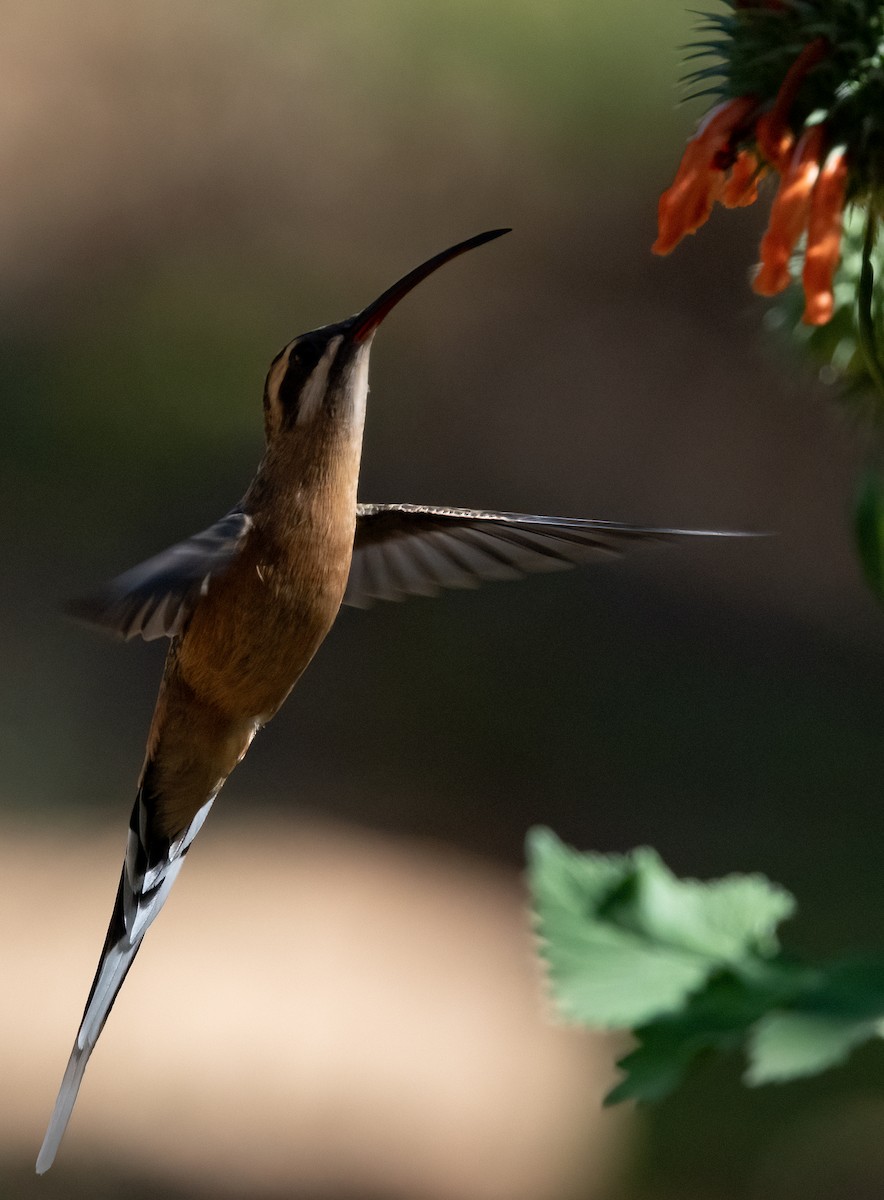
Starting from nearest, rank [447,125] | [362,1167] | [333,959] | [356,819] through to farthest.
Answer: [362,1167]
[333,959]
[356,819]
[447,125]

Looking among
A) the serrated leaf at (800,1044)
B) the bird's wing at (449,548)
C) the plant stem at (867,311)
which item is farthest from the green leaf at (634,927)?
the plant stem at (867,311)

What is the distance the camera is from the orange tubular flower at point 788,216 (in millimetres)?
1354

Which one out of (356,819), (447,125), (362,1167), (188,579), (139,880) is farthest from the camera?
(447,125)

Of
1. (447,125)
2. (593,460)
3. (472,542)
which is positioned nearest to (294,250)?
(447,125)

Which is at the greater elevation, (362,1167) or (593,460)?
(593,460)

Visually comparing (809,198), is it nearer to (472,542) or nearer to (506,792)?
(472,542)

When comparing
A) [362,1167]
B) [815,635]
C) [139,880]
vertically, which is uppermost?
[139,880]

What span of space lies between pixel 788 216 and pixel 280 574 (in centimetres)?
68

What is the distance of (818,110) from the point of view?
1.43m

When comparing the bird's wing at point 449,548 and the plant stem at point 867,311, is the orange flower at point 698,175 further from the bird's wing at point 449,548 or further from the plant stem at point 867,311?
the bird's wing at point 449,548

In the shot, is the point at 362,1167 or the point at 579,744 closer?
the point at 362,1167

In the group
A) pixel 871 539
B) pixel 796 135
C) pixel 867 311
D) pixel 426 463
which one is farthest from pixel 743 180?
pixel 426 463

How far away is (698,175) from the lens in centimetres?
143

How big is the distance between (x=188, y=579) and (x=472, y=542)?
19.1 inches
